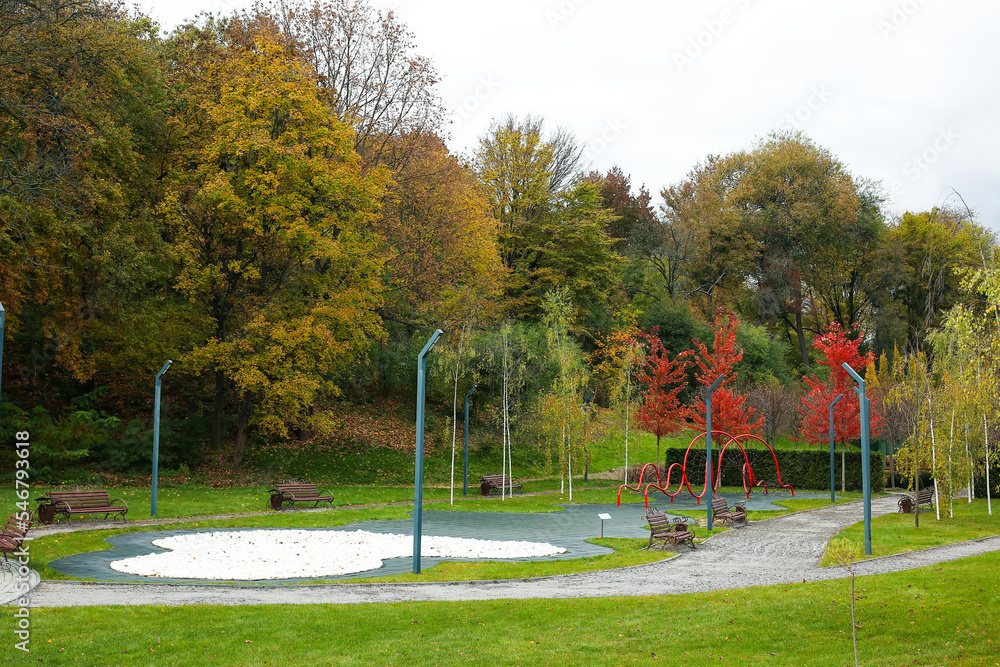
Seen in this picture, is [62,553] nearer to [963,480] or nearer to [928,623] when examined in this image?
[928,623]

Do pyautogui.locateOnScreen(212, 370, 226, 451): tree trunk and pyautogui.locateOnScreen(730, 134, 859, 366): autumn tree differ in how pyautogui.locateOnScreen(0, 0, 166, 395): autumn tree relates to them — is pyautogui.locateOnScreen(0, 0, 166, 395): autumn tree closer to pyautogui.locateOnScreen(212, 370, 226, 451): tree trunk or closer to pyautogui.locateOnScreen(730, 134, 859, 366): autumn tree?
pyautogui.locateOnScreen(212, 370, 226, 451): tree trunk

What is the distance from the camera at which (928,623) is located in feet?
35.9

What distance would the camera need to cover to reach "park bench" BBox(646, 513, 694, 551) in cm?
1880

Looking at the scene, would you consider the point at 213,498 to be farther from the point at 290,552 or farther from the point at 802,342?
the point at 802,342

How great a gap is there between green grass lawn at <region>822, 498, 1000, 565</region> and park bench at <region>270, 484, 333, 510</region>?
15502 millimetres

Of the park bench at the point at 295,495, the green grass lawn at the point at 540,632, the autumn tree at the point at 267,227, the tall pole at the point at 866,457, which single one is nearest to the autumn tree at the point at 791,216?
the autumn tree at the point at 267,227

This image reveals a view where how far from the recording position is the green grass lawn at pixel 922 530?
19312 millimetres

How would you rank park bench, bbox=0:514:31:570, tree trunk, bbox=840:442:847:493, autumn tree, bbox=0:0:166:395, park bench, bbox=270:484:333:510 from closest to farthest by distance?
1. park bench, bbox=0:514:31:570
2. autumn tree, bbox=0:0:166:395
3. park bench, bbox=270:484:333:510
4. tree trunk, bbox=840:442:847:493

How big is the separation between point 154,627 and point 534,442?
25.6 meters

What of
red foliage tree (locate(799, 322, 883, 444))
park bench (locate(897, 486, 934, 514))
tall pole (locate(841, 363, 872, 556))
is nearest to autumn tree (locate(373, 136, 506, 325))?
red foliage tree (locate(799, 322, 883, 444))

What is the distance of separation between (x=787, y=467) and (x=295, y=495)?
999 inches

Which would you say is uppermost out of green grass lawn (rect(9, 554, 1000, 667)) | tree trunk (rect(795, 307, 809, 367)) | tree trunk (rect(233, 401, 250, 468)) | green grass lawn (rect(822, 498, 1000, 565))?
tree trunk (rect(795, 307, 809, 367))

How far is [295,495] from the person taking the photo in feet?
83.0

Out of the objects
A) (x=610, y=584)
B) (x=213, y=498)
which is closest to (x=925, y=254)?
(x=213, y=498)
